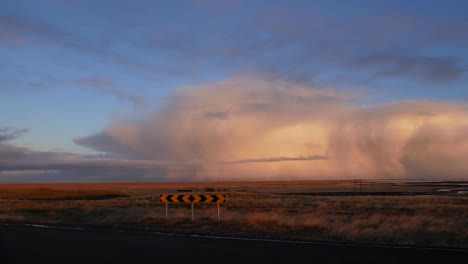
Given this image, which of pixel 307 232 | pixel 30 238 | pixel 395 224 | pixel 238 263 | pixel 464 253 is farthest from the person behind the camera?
pixel 395 224

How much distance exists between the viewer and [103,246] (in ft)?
46.8

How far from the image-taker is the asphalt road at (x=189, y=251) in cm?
1158

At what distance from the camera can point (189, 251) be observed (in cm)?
1311

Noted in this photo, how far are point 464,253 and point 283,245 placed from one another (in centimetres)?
450

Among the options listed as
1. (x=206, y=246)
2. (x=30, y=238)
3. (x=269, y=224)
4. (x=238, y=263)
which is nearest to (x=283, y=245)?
(x=206, y=246)

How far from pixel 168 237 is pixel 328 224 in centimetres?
729

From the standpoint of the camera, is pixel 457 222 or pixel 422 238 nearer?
pixel 422 238

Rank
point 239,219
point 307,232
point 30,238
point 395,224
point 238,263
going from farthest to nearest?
point 239,219 → point 395,224 → point 307,232 → point 30,238 → point 238,263

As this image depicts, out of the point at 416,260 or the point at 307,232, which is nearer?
the point at 416,260

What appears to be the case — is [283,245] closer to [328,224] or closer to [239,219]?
[328,224]

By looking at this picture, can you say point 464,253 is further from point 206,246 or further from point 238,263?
point 206,246

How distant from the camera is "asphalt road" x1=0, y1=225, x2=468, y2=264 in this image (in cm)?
1158

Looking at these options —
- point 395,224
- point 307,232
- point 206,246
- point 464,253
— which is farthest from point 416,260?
point 395,224

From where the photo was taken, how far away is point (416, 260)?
11422 mm
